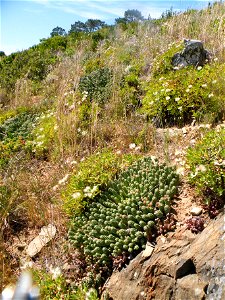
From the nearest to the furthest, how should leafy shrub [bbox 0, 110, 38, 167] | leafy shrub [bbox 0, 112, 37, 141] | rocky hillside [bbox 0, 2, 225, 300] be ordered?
rocky hillside [bbox 0, 2, 225, 300] → leafy shrub [bbox 0, 110, 38, 167] → leafy shrub [bbox 0, 112, 37, 141]

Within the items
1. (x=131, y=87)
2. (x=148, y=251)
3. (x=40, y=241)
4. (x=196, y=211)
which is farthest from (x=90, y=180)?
(x=131, y=87)

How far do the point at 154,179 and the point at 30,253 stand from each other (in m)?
1.63

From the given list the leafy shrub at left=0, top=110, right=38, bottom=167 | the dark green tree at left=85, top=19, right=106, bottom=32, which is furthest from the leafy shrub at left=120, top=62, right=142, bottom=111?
the dark green tree at left=85, top=19, right=106, bottom=32

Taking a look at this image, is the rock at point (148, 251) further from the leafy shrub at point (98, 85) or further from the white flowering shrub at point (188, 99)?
the leafy shrub at point (98, 85)

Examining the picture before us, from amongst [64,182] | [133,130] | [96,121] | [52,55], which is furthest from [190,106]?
[52,55]

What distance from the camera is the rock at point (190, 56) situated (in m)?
6.26

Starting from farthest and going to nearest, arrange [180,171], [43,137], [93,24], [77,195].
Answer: [93,24] → [43,137] → [77,195] → [180,171]

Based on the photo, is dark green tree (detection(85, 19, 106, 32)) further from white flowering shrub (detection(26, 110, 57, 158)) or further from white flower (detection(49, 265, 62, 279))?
white flower (detection(49, 265, 62, 279))

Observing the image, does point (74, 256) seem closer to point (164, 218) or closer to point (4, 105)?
point (164, 218)

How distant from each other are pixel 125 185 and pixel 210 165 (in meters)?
1.00

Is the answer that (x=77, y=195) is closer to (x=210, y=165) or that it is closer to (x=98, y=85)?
(x=210, y=165)

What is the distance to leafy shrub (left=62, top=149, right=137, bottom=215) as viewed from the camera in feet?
13.0

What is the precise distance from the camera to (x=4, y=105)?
10.0 meters

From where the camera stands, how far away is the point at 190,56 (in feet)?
20.6
